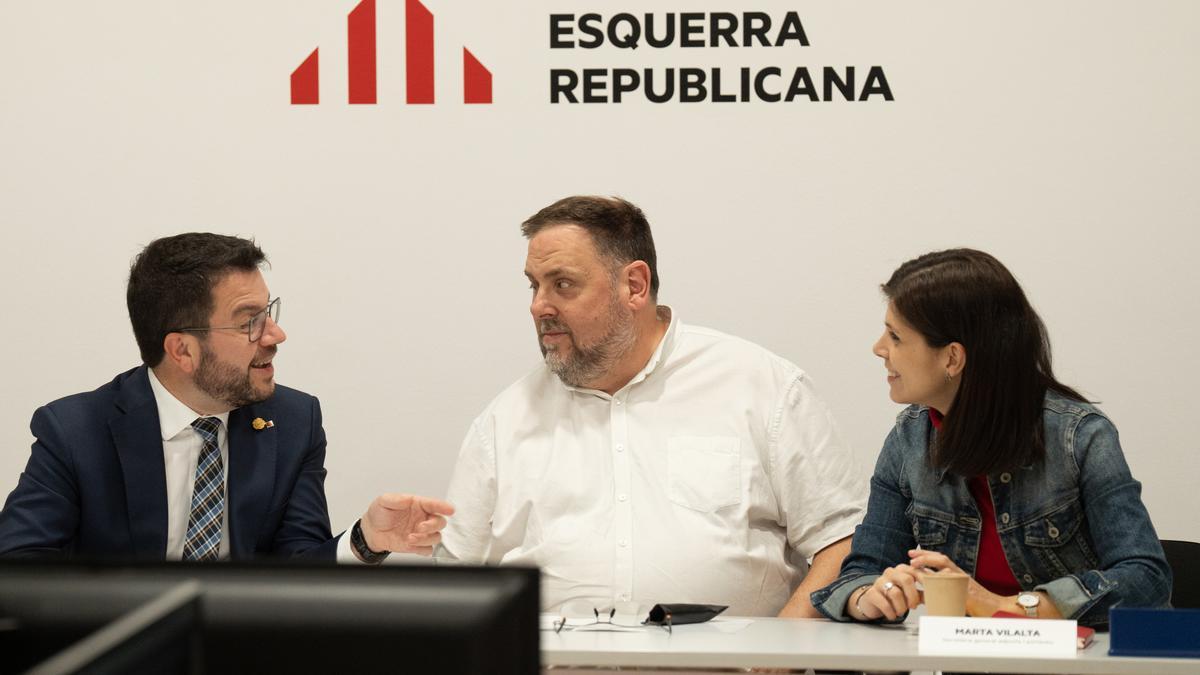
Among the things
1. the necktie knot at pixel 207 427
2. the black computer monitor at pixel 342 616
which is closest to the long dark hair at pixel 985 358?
the necktie knot at pixel 207 427

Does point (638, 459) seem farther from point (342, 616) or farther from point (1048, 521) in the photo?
point (342, 616)

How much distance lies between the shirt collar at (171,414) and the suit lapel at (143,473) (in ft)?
0.10

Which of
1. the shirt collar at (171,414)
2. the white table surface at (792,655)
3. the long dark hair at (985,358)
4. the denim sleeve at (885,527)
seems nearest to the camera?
the white table surface at (792,655)

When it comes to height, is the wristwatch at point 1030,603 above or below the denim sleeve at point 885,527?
below

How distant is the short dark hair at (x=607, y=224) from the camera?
346 cm

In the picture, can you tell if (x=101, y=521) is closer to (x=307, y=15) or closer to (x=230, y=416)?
(x=230, y=416)

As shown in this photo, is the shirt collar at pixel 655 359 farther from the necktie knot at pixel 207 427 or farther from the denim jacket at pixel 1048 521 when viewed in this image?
the necktie knot at pixel 207 427

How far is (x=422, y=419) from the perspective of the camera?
4.13 metres

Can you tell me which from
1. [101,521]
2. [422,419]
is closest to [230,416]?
[101,521]

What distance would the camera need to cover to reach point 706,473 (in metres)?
3.29

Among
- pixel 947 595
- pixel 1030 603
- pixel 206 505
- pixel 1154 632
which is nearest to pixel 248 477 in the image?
pixel 206 505

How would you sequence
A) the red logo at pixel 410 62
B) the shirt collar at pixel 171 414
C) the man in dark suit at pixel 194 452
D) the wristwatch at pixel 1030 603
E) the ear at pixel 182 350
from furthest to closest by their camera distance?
the red logo at pixel 410 62
the ear at pixel 182 350
the shirt collar at pixel 171 414
the man in dark suit at pixel 194 452
the wristwatch at pixel 1030 603

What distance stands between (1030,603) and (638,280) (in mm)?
1400

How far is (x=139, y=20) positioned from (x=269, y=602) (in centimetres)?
356
